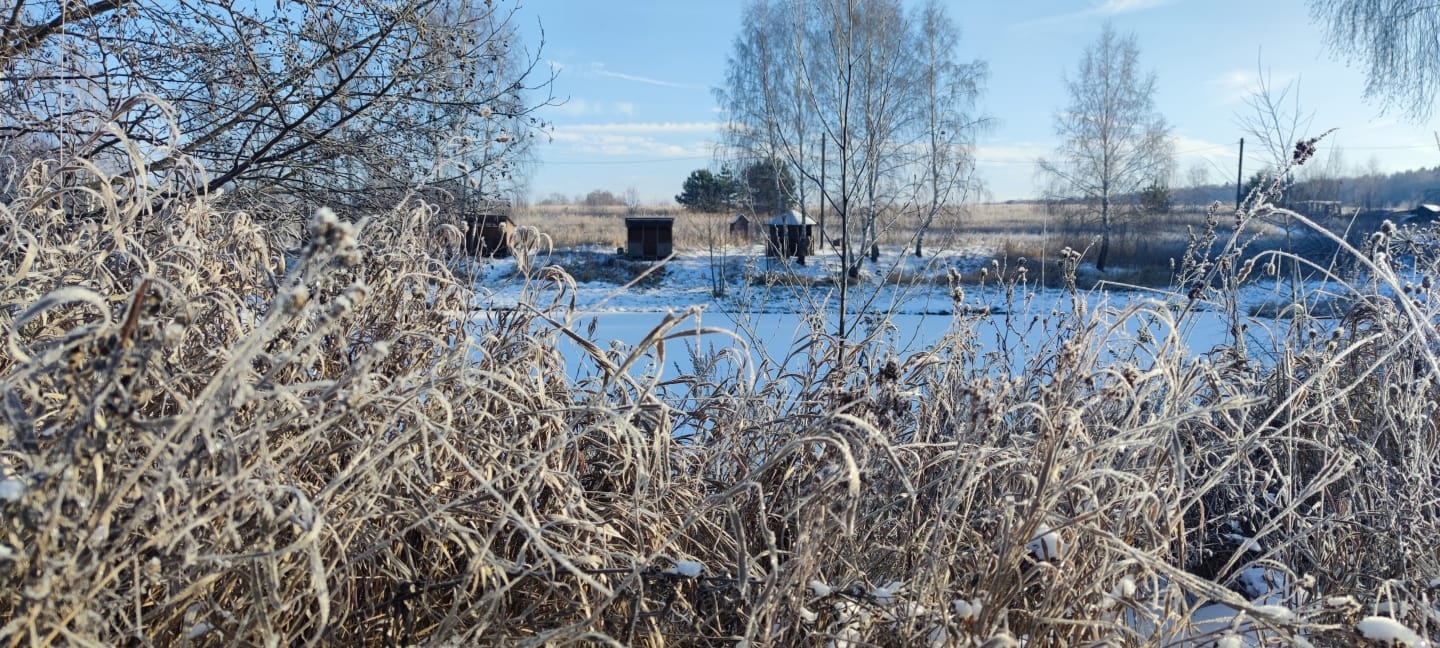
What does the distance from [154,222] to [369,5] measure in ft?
10.8

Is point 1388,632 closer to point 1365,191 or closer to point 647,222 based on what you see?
point 647,222

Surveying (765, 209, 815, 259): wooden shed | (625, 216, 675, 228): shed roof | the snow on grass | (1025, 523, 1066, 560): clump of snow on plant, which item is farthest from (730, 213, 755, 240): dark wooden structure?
the snow on grass

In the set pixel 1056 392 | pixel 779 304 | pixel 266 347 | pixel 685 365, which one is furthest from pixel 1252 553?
pixel 779 304

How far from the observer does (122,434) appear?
0.96 m

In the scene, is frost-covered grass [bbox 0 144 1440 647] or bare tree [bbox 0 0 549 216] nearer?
frost-covered grass [bbox 0 144 1440 647]

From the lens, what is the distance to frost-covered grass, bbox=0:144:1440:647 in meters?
0.90

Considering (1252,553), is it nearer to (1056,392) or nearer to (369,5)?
(1056,392)

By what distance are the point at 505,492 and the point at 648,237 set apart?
1789 centimetres

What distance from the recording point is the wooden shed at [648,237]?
62.5 feet

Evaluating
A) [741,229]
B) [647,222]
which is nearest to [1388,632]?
[647,222]

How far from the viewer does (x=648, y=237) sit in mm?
19188

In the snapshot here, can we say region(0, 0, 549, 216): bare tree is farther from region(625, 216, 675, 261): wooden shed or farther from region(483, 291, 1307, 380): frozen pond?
region(625, 216, 675, 261): wooden shed

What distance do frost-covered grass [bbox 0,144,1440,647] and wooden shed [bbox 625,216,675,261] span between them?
667 inches

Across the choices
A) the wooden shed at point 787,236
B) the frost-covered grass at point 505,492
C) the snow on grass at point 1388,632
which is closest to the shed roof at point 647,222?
the wooden shed at point 787,236
